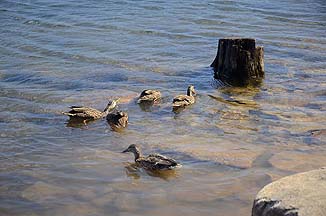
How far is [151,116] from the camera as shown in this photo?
24.7 feet

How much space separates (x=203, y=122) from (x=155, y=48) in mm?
5011

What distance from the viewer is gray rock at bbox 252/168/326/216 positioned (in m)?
3.30

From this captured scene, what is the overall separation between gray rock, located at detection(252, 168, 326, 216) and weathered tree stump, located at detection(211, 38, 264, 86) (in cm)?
581

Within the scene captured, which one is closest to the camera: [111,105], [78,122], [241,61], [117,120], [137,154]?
[137,154]

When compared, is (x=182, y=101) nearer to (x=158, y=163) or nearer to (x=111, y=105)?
(x=111, y=105)

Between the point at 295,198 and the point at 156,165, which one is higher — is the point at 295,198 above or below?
above

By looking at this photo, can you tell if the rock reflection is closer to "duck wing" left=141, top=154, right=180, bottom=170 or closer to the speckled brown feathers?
"duck wing" left=141, top=154, right=180, bottom=170

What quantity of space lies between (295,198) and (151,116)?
4.22m

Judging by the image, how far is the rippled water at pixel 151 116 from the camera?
5000 mm

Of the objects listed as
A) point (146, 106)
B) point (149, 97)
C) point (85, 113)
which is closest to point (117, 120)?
point (85, 113)

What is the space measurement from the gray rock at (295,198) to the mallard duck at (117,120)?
3.43 meters

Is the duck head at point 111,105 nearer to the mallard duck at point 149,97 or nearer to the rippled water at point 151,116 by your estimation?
the rippled water at point 151,116

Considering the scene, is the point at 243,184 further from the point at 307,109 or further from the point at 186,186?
the point at 307,109

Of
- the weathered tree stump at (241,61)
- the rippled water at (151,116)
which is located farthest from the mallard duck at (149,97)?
the weathered tree stump at (241,61)
